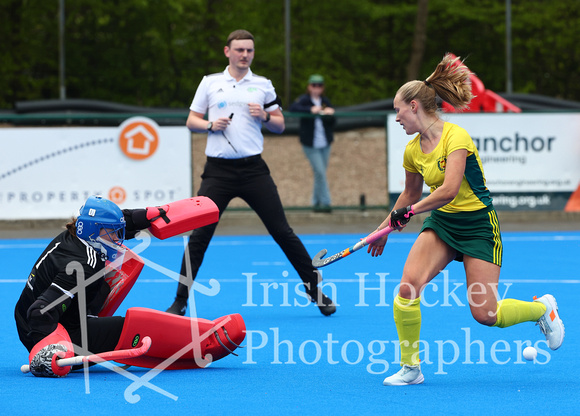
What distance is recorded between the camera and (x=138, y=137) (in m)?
15.1

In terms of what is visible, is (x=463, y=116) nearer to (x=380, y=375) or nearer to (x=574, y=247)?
(x=574, y=247)

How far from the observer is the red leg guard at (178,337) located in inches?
222

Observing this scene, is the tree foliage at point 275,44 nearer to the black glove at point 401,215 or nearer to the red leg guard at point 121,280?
the red leg guard at point 121,280

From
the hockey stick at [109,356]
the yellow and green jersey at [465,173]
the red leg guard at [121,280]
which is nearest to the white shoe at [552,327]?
the yellow and green jersey at [465,173]

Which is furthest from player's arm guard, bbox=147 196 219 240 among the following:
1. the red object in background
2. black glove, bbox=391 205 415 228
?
the red object in background

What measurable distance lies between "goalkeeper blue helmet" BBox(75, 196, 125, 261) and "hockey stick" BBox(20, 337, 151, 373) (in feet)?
1.79

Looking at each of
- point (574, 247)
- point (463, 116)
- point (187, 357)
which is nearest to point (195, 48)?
point (463, 116)

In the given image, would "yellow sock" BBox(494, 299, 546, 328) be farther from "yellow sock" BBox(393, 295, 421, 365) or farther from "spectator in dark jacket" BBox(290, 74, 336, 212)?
"spectator in dark jacket" BBox(290, 74, 336, 212)

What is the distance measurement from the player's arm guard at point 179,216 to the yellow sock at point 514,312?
1802mm

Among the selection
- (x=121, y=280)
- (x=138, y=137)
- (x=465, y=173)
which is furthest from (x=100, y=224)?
(x=138, y=137)

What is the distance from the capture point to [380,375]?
568 centimetres

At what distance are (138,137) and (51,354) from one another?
990 centimetres

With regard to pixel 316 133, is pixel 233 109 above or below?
below

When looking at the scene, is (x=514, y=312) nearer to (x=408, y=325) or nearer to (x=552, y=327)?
(x=552, y=327)
